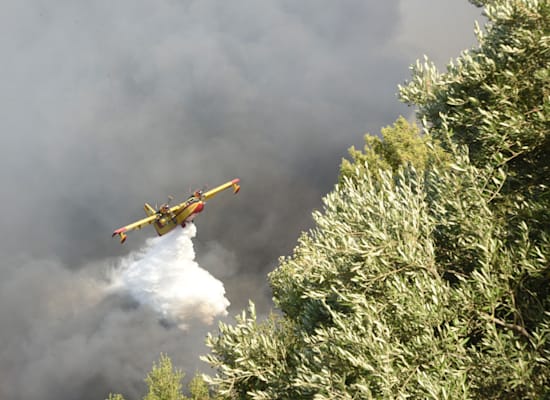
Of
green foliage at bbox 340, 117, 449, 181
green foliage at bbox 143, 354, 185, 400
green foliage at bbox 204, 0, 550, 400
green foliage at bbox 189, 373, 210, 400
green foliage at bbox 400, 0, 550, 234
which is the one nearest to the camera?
green foliage at bbox 204, 0, 550, 400

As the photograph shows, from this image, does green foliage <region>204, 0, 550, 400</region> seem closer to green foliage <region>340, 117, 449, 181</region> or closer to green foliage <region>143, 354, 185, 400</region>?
green foliage <region>340, 117, 449, 181</region>

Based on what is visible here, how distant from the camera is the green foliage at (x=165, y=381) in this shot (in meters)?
57.1

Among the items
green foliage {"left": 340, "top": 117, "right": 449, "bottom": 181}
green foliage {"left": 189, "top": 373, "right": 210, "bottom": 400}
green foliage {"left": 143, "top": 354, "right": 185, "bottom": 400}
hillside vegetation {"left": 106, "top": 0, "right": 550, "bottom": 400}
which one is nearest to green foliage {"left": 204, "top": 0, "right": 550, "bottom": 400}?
hillside vegetation {"left": 106, "top": 0, "right": 550, "bottom": 400}

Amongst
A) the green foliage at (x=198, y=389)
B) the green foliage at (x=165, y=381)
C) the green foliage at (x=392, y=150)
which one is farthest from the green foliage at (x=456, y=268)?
the green foliage at (x=198, y=389)

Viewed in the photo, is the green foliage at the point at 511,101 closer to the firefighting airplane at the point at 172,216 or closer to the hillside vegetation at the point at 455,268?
the hillside vegetation at the point at 455,268

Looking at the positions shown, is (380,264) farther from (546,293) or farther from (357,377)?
(546,293)

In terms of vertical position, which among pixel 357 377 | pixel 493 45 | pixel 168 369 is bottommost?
pixel 357 377

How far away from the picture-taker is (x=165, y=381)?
57.3 metres

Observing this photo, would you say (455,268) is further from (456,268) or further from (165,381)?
(165,381)

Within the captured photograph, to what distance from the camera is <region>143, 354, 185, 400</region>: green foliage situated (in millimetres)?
57094

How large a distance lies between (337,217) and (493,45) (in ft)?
24.3

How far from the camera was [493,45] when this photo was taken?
1532 cm

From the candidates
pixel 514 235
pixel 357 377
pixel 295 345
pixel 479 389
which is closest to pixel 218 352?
pixel 295 345

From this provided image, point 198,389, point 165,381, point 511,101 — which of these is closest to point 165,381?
point 165,381
